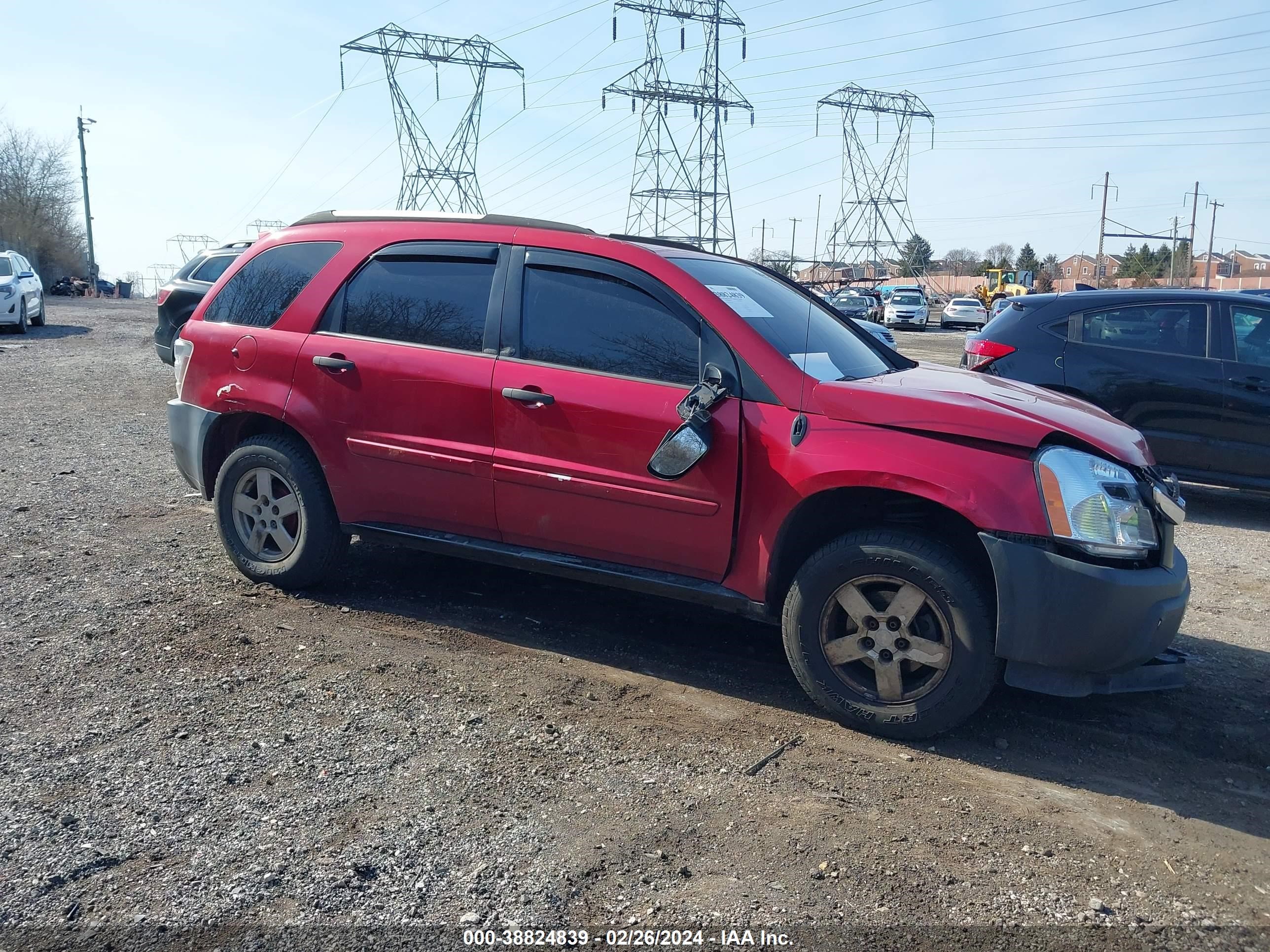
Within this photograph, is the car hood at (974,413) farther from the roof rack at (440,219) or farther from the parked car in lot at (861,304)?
the parked car in lot at (861,304)

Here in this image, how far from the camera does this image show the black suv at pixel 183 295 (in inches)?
530

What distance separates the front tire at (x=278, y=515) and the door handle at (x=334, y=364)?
44cm

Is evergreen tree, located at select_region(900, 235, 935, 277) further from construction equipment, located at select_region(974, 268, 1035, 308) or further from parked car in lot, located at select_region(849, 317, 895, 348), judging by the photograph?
parked car in lot, located at select_region(849, 317, 895, 348)

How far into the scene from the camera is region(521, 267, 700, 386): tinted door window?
413 cm

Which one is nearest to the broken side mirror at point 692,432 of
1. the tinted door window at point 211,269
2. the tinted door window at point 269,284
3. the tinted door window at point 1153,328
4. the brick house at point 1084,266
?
the tinted door window at point 269,284

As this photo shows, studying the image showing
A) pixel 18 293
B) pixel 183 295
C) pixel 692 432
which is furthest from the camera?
pixel 18 293

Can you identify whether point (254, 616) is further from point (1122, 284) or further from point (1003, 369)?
point (1122, 284)

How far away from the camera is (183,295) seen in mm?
13531

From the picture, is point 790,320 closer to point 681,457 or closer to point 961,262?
point 681,457

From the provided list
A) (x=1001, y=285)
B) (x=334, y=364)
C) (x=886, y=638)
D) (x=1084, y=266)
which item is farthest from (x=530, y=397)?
(x=1084, y=266)

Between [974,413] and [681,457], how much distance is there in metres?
1.09

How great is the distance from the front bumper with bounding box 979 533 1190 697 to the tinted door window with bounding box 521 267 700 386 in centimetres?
140

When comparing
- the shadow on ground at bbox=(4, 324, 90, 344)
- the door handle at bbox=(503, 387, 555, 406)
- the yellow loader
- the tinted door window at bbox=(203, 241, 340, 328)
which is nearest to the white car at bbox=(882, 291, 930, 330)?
the yellow loader

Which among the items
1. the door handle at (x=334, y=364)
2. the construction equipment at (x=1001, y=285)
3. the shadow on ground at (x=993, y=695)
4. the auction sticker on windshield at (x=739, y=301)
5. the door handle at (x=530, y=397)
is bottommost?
the shadow on ground at (x=993, y=695)
